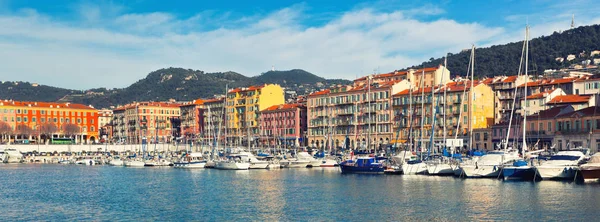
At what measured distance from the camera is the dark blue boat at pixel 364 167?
227 feet

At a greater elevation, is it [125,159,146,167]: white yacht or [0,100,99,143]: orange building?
[0,100,99,143]: orange building

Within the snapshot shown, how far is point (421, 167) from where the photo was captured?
64688mm

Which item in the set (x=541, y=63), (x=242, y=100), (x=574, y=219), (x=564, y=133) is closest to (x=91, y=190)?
(x=574, y=219)

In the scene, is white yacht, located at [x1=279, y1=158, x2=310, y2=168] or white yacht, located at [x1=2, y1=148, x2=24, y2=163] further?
white yacht, located at [x1=2, y1=148, x2=24, y2=163]

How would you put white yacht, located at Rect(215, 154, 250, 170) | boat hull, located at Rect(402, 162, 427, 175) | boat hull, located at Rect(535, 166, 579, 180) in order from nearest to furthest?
boat hull, located at Rect(535, 166, 579, 180)
boat hull, located at Rect(402, 162, 427, 175)
white yacht, located at Rect(215, 154, 250, 170)

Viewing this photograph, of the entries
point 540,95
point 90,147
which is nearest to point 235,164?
point 540,95

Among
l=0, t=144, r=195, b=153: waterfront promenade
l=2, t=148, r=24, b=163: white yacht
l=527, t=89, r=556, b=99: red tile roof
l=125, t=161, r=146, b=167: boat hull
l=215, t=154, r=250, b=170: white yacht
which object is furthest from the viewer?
l=0, t=144, r=195, b=153: waterfront promenade

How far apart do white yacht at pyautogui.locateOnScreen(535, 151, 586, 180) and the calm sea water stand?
1980 mm

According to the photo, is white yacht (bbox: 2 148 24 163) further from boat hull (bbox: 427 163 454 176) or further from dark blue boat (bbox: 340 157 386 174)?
boat hull (bbox: 427 163 454 176)

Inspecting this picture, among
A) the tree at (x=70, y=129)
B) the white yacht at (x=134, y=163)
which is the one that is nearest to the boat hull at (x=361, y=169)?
the white yacht at (x=134, y=163)

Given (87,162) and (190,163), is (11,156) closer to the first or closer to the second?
(87,162)

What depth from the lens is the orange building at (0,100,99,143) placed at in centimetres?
14538

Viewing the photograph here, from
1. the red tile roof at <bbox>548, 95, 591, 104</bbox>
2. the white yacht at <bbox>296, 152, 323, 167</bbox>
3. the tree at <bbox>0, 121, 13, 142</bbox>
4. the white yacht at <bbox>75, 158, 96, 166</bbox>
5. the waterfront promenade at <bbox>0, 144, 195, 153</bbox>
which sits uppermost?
the red tile roof at <bbox>548, 95, 591, 104</bbox>

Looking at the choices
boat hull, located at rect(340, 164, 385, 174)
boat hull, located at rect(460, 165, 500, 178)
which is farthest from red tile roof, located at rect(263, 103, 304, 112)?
boat hull, located at rect(460, 165, 500, 178)
